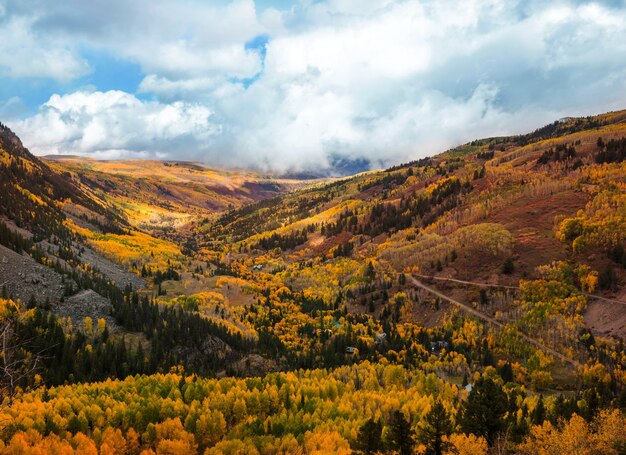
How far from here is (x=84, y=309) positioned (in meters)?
131

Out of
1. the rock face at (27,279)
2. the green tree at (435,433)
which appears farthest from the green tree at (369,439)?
the rock face at (27,279)

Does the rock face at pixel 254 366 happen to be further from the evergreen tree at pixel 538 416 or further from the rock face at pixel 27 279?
the evergreen tree at pixel 538 416

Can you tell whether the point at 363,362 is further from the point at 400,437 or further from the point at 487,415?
the point at 400,437

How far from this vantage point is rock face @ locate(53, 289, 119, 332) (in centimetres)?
12594

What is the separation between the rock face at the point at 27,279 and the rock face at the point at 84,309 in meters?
4.39

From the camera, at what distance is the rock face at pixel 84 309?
126 meters

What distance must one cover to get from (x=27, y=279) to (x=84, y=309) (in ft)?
71.0

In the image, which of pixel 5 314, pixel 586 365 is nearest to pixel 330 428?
pixel 586 365

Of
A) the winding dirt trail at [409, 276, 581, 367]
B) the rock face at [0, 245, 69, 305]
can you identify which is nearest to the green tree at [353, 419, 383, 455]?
the winding dirt trail at [409, 276, 581, 367]

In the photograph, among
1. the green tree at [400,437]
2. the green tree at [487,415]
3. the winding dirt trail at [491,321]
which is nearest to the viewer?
the green tree at [400,437]

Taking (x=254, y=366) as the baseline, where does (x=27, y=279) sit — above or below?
above

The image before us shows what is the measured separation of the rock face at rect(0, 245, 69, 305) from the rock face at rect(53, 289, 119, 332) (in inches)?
173

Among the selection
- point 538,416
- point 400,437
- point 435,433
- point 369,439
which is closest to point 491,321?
point 538,416

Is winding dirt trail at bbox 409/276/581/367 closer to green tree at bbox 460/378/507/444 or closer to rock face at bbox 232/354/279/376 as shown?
green tree at bbox 460/378/507/444
